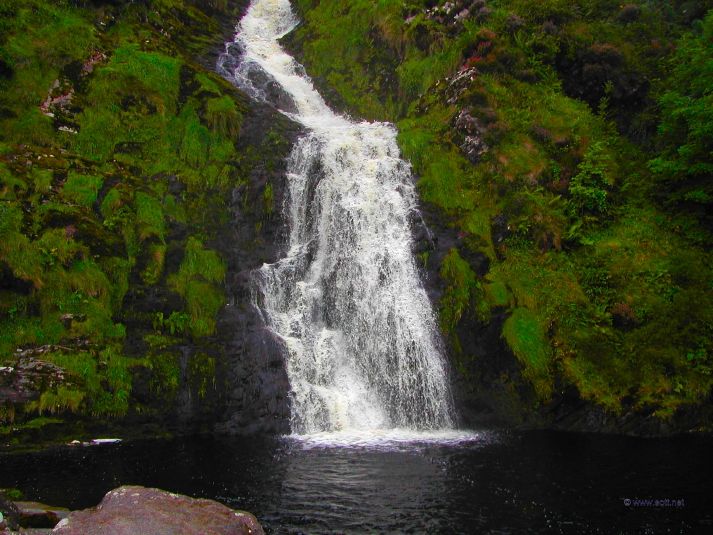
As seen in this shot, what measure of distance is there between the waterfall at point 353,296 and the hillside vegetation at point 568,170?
119 cm

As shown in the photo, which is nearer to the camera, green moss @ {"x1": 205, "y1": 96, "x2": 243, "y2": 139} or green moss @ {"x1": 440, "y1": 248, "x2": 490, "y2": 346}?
green moss @ {"x1": 440, "y1": 248, "x2": 490, "y2": 346}

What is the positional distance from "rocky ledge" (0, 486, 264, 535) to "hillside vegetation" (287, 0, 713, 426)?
1049cm

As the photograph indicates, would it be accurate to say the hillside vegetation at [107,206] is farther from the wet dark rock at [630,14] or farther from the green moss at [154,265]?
the wet dark rock at [630,14]

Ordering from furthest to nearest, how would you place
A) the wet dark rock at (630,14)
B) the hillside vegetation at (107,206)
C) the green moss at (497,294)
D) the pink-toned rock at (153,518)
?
the wet dark rock at (630,14) < the green moss at (497,294) < the hillside vegetation at (107,206) < the pink-toned rock at (153,518)

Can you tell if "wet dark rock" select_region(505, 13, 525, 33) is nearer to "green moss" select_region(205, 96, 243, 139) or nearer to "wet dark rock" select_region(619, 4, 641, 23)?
"wet dark rock" select_region(619, 4, 641, 23)

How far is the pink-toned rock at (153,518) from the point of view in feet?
18.9

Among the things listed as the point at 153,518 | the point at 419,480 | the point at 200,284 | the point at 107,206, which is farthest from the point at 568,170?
the point at 153,518

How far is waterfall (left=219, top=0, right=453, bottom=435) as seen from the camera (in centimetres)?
1495

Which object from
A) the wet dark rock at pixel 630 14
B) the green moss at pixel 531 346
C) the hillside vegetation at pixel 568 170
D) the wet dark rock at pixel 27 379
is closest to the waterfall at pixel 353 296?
the hillside vegetation at pixel 568 170

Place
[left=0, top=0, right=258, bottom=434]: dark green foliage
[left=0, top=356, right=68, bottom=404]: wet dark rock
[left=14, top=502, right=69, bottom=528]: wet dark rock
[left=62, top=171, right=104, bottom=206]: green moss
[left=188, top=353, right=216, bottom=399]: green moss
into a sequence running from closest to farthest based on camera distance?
1. [left=14, top=502, right=69, bottom=528]: wet dark rock
2. [left=0, top=356, right=68, bottom=404]: wet dark rock
3. [left=0, top=0, right=258, bottom=434]: dark green foliage
4. [left=188, top=353, right=216, bottom=399]: green moss
5. [left=62, top=171, right=104, bottom=206]: green moss

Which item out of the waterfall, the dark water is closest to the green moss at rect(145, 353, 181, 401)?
the dark water

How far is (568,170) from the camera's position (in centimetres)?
1919

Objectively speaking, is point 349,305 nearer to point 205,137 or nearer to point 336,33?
point 205,137

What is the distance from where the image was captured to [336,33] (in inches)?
1165
